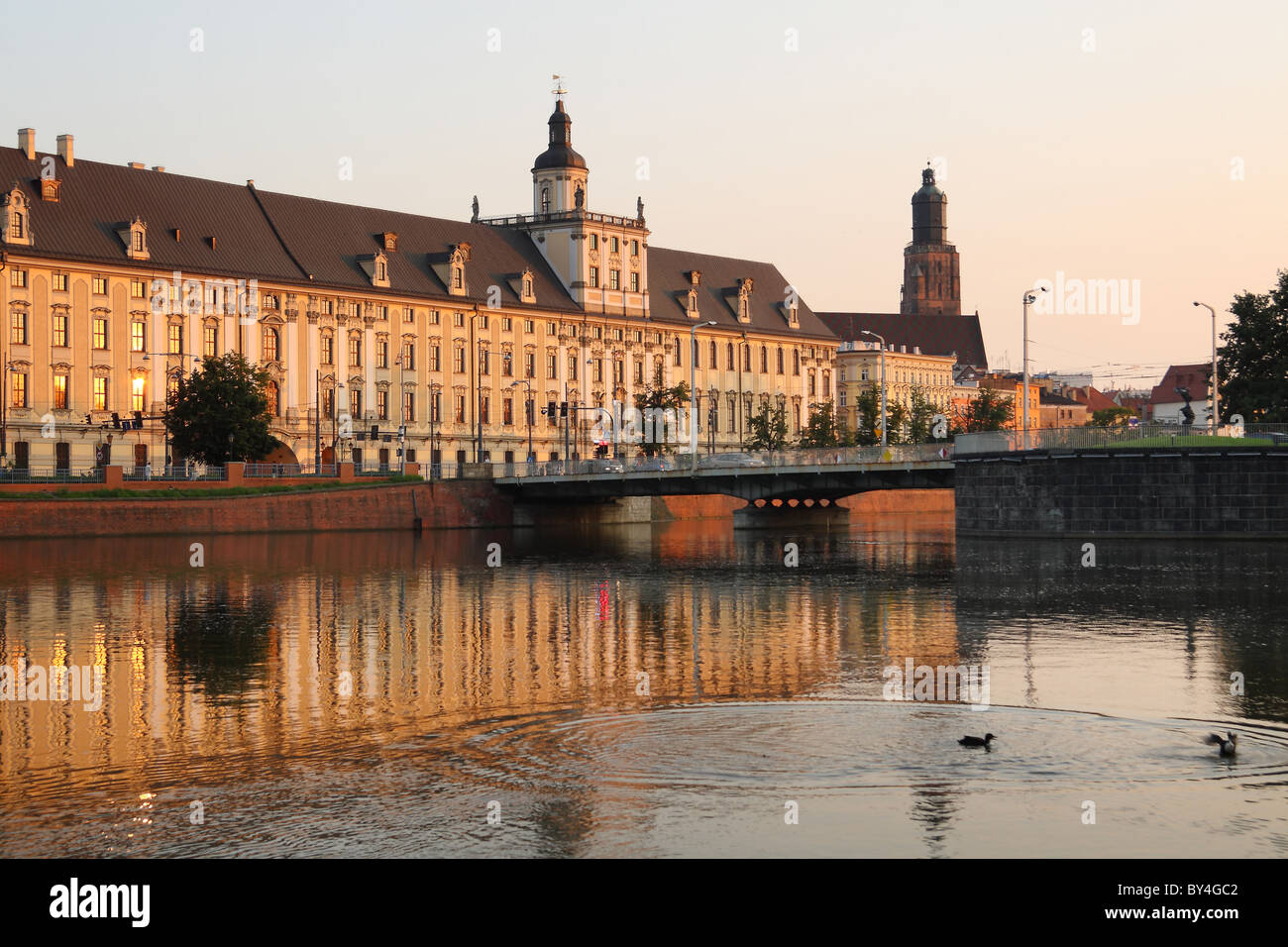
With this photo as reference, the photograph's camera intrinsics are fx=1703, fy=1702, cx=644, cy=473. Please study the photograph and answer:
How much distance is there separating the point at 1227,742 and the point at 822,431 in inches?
5470

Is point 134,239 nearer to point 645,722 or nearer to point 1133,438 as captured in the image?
point 1133,438

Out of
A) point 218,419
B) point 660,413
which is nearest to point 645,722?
point 218,419

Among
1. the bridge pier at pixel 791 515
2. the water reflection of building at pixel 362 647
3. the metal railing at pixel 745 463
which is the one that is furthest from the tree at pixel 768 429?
the water reflection of building at pixel 362 647

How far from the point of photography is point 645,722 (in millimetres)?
25031

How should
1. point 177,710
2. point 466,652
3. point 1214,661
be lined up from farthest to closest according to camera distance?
point 466,652 < point 1214,661 < point 177,710

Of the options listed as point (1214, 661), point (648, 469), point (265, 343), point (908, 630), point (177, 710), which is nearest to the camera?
point (177, 710)

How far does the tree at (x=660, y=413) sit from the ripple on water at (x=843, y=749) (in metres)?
119

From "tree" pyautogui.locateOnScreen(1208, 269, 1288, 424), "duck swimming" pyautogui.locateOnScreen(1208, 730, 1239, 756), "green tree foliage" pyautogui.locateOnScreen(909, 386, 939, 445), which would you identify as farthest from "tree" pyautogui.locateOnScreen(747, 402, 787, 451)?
"duck swimming" pyautogui.locateOnScreen(1208, 730, 1239, 756)

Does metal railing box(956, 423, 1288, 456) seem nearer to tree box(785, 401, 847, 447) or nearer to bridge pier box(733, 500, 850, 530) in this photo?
bridge pier box(733, 500, 850, 530)

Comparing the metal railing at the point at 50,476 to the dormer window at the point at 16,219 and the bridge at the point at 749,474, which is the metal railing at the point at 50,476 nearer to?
the dormer window at the point at 16,219

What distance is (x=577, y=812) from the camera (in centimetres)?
1914
